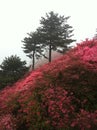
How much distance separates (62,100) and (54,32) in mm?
22929

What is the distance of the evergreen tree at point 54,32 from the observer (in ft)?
137

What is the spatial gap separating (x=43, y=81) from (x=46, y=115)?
278 centimetres

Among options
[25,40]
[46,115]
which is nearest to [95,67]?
[46,115]

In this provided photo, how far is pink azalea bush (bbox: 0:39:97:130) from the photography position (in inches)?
768

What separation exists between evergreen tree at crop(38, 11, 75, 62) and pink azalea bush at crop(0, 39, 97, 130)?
18.5m

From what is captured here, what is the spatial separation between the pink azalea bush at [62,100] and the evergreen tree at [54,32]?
728 inches

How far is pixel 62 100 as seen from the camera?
791 inches

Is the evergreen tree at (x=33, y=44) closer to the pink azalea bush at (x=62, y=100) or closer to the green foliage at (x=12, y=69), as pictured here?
the green foliage at (x=12, y=69)

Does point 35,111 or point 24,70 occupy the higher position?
point 24,70

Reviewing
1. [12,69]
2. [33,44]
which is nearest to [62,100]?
[12,69]

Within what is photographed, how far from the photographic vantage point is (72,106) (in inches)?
795

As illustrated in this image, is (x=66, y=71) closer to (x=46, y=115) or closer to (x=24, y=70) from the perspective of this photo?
(x=46, y=115)

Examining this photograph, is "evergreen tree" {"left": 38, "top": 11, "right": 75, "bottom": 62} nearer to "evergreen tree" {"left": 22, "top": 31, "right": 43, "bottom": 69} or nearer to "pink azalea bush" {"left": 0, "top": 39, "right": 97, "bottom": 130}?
"evergreen tree" {"left": 22, "top": 31, "right": 43, "bottom": 69}

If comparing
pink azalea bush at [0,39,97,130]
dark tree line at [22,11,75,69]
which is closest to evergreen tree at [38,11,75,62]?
dark tree line at [22,11,75,69]
